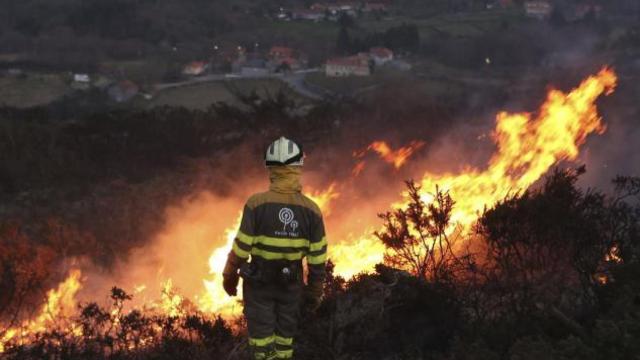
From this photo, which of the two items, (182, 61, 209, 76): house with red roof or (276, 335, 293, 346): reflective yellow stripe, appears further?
(182, 61, 209, 76): house with red roof

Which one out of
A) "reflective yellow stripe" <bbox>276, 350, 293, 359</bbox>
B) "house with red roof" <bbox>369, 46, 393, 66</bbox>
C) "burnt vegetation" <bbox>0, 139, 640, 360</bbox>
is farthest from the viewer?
"house with red roof" <bbox>369, 46, 393, 66</bbox>

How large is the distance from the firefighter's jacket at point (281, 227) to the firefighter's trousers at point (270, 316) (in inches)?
11.4

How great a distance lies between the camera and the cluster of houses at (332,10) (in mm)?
110625

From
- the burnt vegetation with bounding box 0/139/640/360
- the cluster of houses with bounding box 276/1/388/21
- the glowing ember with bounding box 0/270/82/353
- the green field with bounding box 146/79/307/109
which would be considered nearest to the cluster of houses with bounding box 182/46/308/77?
the green field with bounding box 146/79/307/109

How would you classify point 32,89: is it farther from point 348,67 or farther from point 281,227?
point 281,227

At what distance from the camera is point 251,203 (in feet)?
19.0

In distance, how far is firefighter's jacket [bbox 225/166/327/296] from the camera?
19.0 ft

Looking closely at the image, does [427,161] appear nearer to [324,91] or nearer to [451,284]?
[451,284]

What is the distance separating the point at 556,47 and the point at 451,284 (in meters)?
72.8

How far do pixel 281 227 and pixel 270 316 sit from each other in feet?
3.00

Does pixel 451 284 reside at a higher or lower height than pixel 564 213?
lower

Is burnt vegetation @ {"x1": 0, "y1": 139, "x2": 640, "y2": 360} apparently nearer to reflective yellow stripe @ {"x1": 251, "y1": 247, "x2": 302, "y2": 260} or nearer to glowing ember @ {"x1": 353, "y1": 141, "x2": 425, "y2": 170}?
reflective yellow stripe @ {"x1": 251, "y1": 247, "x2": 302, "y2": 260}

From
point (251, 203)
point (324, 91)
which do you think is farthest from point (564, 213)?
point (324, 91)

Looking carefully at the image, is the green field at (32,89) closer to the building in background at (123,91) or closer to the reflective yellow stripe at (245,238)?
the building in background at (123,91)
